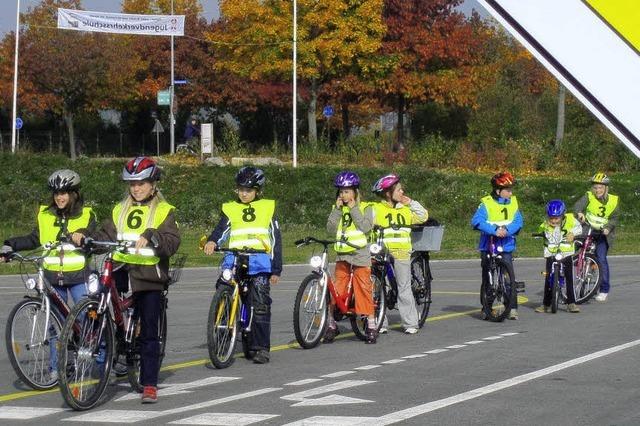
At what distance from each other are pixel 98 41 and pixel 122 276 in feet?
183

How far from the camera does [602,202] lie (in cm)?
1878

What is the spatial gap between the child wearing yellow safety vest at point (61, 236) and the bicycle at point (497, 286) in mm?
6639

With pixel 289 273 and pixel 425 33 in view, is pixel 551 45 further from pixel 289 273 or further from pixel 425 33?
pixel 425 33

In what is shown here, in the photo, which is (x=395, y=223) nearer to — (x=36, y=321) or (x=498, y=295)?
(x=498, y=295)

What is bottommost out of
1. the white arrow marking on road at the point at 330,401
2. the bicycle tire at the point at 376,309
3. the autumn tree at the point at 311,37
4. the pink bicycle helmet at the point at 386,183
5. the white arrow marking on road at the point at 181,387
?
the white arrow marking on road at the point at 181,387

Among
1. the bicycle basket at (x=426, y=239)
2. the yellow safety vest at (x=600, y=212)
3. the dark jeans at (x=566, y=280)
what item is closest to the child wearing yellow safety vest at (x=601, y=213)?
the yellow safety vest at (x=600, y=212)

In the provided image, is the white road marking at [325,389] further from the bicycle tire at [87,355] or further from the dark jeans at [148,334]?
the bicycle tire at [87,355]

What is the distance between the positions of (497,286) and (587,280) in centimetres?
300

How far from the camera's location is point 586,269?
18391 mm

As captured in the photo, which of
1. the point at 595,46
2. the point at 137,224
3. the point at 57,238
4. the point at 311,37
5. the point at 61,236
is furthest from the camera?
the point at 311,37

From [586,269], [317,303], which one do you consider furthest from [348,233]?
[586,269]

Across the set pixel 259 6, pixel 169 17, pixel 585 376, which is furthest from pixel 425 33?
pixel 585 376

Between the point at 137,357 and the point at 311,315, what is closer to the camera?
the point at 137,357

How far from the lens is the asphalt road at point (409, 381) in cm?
907
